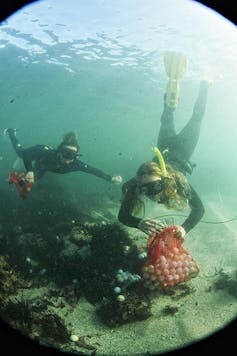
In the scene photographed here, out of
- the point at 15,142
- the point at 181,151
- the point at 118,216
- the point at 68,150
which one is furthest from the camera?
the point at 15,142

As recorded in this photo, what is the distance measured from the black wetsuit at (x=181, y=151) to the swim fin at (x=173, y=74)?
46cm

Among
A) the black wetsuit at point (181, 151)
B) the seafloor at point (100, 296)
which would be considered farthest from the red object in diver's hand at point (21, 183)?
the black wetsuit at point (181, 151)

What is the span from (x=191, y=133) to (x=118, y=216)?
22.7ft

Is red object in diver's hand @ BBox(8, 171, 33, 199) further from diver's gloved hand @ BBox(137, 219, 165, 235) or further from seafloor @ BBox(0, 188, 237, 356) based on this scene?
diver's gloved hand @ BBox(137, 219, 165, 235)

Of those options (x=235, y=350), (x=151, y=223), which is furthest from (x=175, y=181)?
(x=235, y=350)

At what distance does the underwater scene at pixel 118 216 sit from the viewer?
6.30 metres

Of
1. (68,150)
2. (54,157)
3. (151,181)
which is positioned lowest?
(54,157)

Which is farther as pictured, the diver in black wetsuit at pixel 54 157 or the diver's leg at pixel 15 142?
the diver's leg at pixel 15 142

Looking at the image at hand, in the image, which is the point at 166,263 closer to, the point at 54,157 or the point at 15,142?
the point at 54,157

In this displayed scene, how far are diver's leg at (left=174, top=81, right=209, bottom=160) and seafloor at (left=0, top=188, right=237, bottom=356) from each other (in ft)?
13.3

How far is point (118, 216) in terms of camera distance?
7.79 metres

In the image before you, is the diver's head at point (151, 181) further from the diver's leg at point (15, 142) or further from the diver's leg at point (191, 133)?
the diver's leg at point (15, 142)

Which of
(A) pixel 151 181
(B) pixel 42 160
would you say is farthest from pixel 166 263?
(B) pixel 42 160

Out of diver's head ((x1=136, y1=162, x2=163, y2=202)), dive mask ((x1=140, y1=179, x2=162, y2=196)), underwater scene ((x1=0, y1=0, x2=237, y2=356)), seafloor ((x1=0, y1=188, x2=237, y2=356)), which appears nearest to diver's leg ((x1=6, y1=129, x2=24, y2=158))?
underwater scene ((x1=0, y1=0, x2=237, y2=356))
